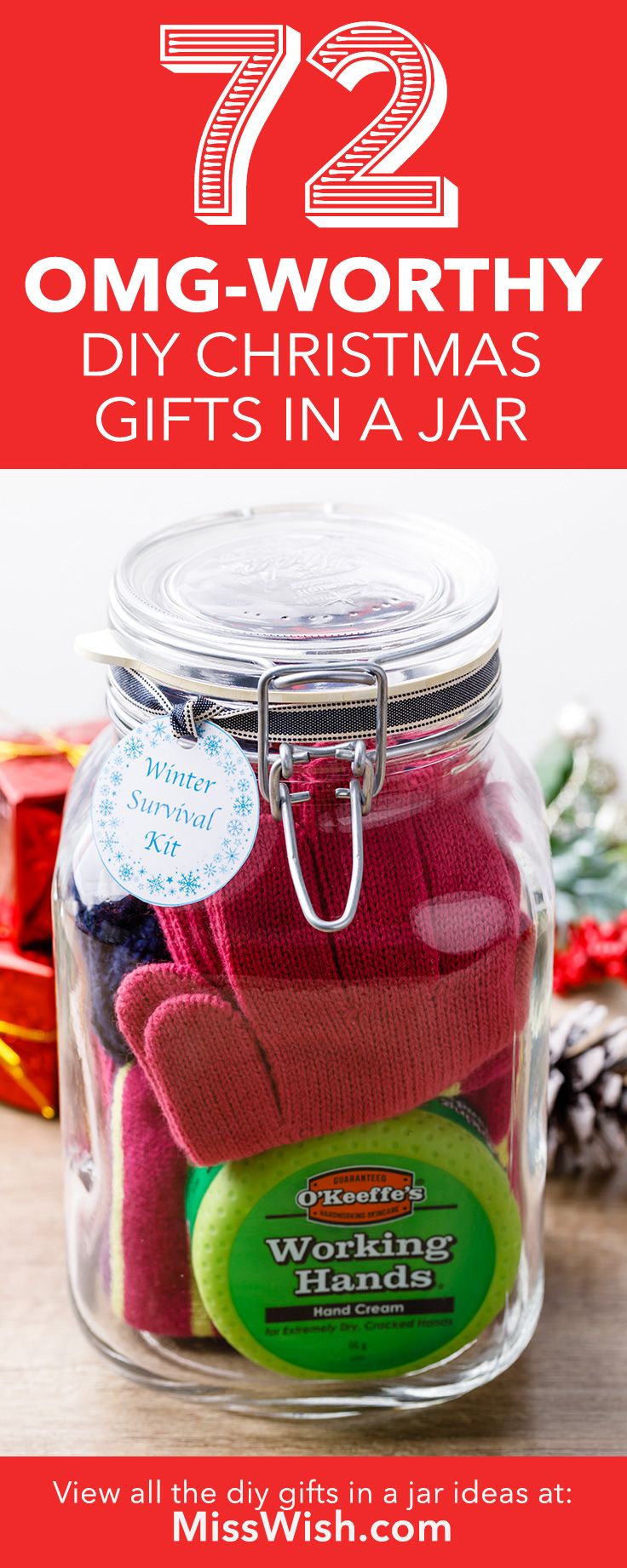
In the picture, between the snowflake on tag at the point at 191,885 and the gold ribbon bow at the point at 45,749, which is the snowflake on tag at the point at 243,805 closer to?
the snowflake on tag at the point at 191,885

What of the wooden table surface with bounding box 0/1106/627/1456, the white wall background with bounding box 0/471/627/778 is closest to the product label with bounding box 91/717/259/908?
the wooden table surface with bounding box 0/1106/627/1456

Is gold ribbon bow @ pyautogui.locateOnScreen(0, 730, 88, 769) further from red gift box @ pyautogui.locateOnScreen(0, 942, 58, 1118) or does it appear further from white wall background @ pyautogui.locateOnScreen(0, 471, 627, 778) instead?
white wall background @ pyautogui.locateOnScreen(0, 471, 627, 778)

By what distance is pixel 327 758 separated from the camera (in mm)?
602

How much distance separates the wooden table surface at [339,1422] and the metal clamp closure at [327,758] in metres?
0.24

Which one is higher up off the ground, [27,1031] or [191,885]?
[191,885]

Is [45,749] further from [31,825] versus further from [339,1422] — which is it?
[339,1422]

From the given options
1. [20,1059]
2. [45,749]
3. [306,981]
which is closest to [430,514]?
[45,749]

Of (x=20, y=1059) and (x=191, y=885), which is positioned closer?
(x=191, y=885)

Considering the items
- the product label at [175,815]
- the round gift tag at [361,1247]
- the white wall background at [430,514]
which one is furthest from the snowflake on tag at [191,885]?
the white wall background at [430,514]

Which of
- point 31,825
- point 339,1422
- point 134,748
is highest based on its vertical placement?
point 134,748

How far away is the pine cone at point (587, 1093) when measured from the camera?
81 cm

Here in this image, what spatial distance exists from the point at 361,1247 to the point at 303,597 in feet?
0.90

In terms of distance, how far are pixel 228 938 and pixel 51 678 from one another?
69 cm
